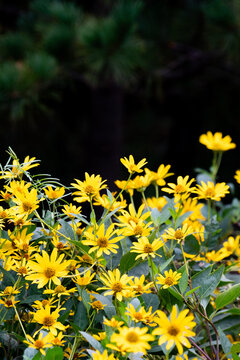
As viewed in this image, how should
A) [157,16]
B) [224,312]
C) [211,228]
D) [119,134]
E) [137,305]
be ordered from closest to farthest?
[137,305], [224,312], [211,228], [157,16], [119,134]

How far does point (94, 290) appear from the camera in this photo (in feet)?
1.94

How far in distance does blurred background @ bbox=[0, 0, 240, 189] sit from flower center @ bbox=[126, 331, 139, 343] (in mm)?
622

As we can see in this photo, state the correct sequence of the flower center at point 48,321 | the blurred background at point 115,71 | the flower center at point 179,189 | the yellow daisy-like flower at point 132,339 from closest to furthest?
the yellow daisy-like flower at point 132,339, the flower center at point 48,321, the flower center at point 179,189, the blurred background at point 115,71

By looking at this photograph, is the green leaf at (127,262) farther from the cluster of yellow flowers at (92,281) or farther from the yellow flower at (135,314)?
the yellow flower at (135,314)

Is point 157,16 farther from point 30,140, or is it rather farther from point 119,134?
point 30,140

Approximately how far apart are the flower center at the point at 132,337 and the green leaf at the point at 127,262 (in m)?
0.17

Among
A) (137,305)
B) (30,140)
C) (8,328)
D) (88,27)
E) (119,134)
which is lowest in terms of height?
(30,140)

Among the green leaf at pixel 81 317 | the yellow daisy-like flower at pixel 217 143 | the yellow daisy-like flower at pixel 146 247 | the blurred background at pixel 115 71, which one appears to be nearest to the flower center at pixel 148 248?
the yellow daisy-like flower at pixel 146 247

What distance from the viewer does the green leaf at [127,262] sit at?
0.58m

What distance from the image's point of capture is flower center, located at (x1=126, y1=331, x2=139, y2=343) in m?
0.41

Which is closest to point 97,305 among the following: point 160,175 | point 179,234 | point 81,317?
point 81,317

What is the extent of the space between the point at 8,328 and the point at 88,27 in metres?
1.79

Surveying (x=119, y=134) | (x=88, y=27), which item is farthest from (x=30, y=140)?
(x=88, y=27)

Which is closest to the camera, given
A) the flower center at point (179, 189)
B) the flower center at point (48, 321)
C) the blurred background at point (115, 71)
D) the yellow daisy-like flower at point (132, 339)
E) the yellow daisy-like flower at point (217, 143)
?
the yellow daisy-like flower at point (132, 339)
